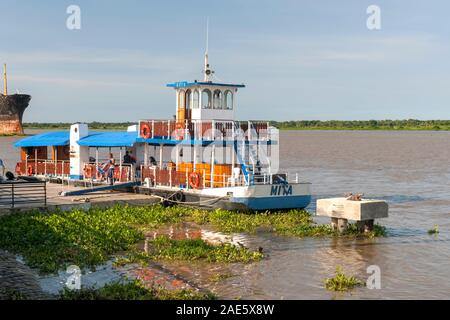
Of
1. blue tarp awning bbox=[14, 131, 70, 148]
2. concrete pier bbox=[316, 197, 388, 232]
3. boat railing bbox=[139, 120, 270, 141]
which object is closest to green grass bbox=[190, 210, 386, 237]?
concrete pier bbox=[316, 197, 388, 232]

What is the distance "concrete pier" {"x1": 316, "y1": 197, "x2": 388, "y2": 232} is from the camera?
19.6 metres

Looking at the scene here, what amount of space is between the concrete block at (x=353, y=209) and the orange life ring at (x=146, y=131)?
9559 millimetres

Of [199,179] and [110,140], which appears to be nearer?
[199,179]

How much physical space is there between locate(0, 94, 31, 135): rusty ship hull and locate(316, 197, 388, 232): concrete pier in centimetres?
12796

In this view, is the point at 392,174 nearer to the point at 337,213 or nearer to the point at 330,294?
the point at 337,213

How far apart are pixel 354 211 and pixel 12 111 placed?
13273 centimetres

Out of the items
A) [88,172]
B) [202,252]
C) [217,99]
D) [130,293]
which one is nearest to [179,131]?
[217,99]

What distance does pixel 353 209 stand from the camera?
1959 cm

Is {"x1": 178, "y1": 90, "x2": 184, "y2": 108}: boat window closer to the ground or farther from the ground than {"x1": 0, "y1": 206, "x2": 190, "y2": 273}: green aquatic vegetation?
farther from the ground

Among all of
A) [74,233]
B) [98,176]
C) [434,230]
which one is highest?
[98,176]

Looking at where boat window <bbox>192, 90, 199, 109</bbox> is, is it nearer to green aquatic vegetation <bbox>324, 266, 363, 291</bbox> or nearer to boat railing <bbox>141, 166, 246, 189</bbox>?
boat railing <bbox>141, 166, 246, 189</bbox>

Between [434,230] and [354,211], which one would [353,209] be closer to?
[354,211]

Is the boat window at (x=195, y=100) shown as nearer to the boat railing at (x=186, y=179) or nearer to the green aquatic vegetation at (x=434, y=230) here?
the boat railing at (x=186, y=179)
